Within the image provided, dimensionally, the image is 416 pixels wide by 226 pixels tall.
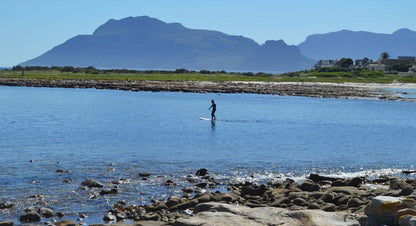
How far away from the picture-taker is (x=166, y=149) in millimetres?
33156

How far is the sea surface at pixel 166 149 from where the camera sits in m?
22.2

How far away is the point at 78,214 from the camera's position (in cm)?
1850

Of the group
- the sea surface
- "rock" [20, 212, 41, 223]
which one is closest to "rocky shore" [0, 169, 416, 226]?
"rock" [20, 212, 41, 223]

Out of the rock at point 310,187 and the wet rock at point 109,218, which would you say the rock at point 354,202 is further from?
the wet rock at point 109,218

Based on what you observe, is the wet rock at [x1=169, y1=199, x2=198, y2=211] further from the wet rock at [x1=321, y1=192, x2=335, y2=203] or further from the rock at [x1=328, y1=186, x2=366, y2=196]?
the rock at [x1=328, y1=186, x2=366, y2=196]

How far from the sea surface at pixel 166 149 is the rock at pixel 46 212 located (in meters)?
0.53

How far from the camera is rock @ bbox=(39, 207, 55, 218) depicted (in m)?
18.2

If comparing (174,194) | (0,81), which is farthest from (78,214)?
(0,81)

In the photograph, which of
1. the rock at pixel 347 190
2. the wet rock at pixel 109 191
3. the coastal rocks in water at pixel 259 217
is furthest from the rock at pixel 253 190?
the coastal rocks in water at pixel 259 217

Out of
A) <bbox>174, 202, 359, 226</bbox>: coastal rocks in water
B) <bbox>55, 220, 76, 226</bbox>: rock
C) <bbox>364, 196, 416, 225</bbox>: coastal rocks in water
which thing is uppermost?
<bbox>364, 196, 416, 225</bbox>: coastal rocks in water

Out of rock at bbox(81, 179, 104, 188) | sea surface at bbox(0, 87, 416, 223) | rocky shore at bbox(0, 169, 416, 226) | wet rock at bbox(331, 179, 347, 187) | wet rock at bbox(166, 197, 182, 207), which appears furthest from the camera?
wet rock at bbox(331, 179, 347, 187)

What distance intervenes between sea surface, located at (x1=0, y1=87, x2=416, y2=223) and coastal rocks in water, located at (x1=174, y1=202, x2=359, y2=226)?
4.70 metres

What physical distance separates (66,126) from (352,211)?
3201 cm

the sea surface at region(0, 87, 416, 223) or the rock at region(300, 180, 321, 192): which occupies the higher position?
the rock at region(300, 180, 321, 192)
